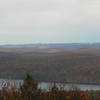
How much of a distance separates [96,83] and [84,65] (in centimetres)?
1632

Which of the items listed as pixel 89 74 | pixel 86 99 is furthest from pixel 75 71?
pixel 86 99

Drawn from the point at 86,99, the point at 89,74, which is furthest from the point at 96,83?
the point at 86,99

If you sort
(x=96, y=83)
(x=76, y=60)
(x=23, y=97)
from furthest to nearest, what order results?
(x=76, y=60), (x=96, y=83), (x=23, y=97)

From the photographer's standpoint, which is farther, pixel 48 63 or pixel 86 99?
pixel 48 63

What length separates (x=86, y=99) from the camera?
1820 centimetres

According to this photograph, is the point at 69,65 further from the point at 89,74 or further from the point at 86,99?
the point at 86,99

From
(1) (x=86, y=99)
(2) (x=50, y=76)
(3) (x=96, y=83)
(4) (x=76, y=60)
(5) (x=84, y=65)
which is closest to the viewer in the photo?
(1) (x=86, y=99)

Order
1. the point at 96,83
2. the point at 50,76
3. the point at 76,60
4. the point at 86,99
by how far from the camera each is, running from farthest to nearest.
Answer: the point at 76,60 < the point at 50,76 < the point at 96,83 < the point at 86,99

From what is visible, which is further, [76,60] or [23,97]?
[76,60]

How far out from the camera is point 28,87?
1777 centimetres

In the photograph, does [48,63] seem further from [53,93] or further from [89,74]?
[53,93]

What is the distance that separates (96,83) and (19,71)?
1505 centimetres

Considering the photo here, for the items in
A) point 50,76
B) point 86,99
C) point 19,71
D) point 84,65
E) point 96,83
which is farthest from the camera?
point 84,65

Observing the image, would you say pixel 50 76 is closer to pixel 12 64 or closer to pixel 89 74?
pixel 89 74
